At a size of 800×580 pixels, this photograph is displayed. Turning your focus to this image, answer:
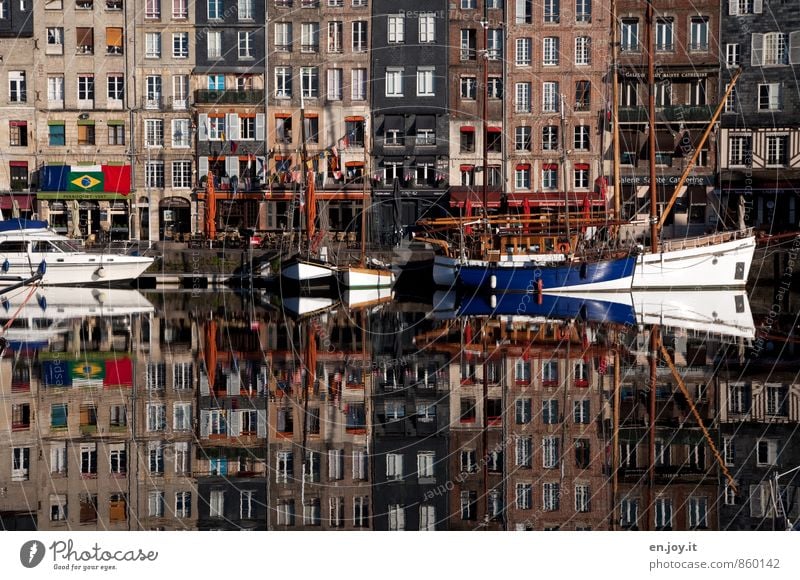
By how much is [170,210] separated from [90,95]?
827cm

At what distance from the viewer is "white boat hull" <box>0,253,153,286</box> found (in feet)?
224

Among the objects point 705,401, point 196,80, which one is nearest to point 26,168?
point 196,80

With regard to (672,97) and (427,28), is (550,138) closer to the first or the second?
(672,97)

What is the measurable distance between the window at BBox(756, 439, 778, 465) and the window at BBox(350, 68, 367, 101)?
60.6m

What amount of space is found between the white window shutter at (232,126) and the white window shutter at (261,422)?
187 feet

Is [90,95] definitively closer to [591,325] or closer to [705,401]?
[591,325]

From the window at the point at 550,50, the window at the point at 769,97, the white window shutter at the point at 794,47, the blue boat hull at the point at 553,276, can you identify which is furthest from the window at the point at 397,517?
the white window shutter at the point at 794,47

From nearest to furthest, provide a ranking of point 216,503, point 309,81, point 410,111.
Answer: point 216,503 → point 309,81 → point 410,111

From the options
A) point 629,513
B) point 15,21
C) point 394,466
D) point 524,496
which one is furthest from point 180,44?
point 629,513

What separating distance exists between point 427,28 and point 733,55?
1832 centimetres

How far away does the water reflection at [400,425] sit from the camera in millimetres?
18359

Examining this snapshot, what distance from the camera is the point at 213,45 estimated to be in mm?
80750

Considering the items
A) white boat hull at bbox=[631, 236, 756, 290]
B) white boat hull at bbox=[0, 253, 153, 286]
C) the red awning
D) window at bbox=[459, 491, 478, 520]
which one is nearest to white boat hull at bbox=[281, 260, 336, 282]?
white boat hull at bbox=[0, 253, 153, 286]

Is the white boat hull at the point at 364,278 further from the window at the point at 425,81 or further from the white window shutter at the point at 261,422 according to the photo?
the white window shutter at the point at 261,422
